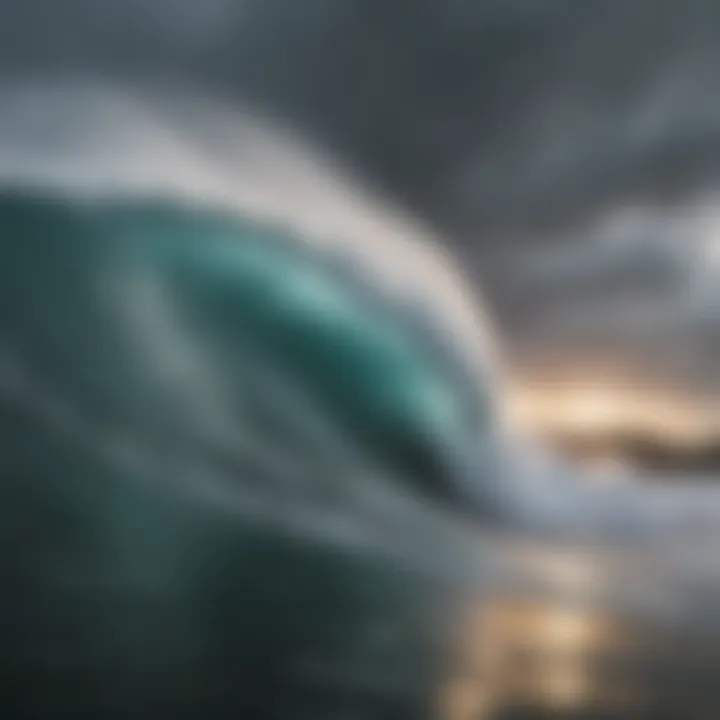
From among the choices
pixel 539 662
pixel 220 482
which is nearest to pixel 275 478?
pixel 220 482

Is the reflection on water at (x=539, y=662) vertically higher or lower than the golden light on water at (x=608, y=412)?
lower

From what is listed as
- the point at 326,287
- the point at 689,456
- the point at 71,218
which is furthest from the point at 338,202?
the point at 689,456

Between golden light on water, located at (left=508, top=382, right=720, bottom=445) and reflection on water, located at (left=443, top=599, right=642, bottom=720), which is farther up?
golden light on water, located at (left=508, top=382, right=720, bottom=445)

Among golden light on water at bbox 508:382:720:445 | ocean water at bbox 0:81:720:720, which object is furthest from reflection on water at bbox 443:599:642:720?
golden light on water at bbox 508:382:720:445

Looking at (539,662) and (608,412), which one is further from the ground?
(608,412)

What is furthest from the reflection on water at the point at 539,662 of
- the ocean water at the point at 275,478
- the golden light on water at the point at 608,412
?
the golden light on water at the point at 608,412

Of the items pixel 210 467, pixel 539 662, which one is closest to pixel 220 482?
pixel 210 467

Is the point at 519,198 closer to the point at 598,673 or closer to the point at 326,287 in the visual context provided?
the point at 326,287

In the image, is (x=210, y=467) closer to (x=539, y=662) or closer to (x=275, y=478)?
(x=275, y=478)

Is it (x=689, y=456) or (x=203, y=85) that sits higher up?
(x=203, y=85)

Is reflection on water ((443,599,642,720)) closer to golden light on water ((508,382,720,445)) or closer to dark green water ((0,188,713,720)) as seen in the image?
dark green water ((0,188,713,720))

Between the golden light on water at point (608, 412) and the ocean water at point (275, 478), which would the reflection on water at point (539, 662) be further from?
the golden light on water at point (608, 412)
